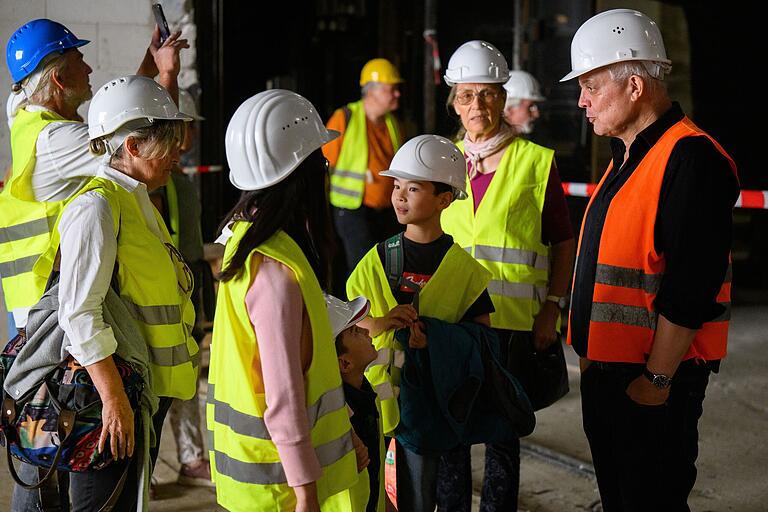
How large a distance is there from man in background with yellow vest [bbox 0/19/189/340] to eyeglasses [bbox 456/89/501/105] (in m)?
1.36

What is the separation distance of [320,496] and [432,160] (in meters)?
1.29

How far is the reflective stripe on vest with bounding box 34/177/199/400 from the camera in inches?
99.5

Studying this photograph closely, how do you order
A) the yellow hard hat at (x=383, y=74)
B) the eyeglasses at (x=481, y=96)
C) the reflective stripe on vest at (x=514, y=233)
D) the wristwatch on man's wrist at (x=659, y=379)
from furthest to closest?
the yellow hard hat at (x=383, y=74), the eyeglasses at (x=481, y=96), the reflective stripe on vest at (x=514, y=233), the wristwatch on man's wrist at (x=659, y=379)

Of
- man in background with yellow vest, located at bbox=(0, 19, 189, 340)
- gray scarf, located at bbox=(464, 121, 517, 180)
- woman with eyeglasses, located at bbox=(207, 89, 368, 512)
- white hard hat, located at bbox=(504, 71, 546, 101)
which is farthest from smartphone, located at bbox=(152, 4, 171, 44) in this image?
white hard hat, located at bbox=(504, 71, 546, 101)

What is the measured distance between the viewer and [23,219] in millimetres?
3293

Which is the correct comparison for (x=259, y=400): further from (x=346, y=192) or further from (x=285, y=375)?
(x=346, y=192)

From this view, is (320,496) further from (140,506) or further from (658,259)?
(658,259)

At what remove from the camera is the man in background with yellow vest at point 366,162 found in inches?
272

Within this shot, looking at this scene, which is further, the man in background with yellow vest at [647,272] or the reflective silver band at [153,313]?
the reflective silver band at [153,313]

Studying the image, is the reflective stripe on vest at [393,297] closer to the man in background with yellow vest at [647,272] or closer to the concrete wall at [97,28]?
the man in background with yellow vest at [647,272]

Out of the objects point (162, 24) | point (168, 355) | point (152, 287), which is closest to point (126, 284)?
point (152, 287)

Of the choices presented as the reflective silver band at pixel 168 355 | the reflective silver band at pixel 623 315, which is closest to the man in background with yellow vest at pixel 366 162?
the reflective silver band at pixel 168 355

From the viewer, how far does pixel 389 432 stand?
118 inches

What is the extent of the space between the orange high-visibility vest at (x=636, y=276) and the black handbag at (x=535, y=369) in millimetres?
871
